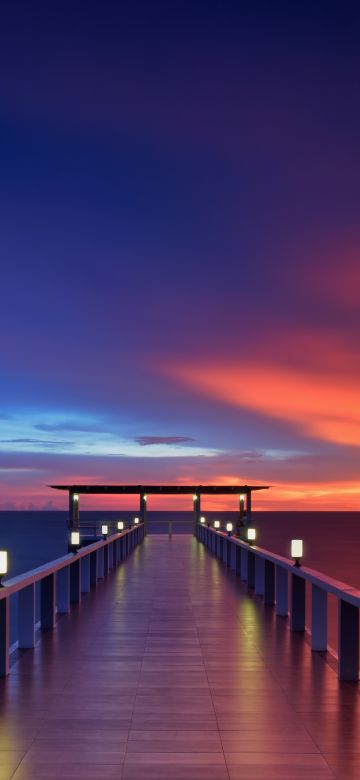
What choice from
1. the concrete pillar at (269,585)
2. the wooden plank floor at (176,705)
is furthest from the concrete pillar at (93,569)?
the wooden plank floor at (176,705)

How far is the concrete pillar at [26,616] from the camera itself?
7793 millimetres

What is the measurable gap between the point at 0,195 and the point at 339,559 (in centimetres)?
8078

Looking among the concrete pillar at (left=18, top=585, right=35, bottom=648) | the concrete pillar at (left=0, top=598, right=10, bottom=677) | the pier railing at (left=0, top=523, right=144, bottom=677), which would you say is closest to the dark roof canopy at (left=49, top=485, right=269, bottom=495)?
the pier railing at (left=0, top=523, right=144, bottom=677)

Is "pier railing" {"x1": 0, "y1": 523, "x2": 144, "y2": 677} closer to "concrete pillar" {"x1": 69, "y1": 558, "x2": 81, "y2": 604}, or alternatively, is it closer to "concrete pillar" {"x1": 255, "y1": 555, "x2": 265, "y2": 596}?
"concrete pillar" {"x1": 69, "y1": 558, "x2": 81, "y2": 604}

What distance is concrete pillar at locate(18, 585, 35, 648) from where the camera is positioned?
7.79 metres

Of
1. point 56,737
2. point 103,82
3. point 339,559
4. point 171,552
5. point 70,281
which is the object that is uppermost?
point 103,82

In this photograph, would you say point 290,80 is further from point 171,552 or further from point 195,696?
point 171,552

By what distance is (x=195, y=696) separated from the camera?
612 cm

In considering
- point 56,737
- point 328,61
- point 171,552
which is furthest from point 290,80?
point 171,552

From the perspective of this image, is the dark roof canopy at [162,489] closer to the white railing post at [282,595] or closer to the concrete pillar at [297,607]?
the white railing post at [282,595]

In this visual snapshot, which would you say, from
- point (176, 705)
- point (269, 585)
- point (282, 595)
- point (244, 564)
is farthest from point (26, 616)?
point (244, 564)

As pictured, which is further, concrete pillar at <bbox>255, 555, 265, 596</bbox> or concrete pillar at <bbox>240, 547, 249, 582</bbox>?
concrete pillar at <bbox>240, 547, 249, 582</bbox>

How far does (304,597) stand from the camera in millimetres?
9117

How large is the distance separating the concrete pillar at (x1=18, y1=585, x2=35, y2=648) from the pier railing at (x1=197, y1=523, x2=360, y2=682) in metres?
2.67
